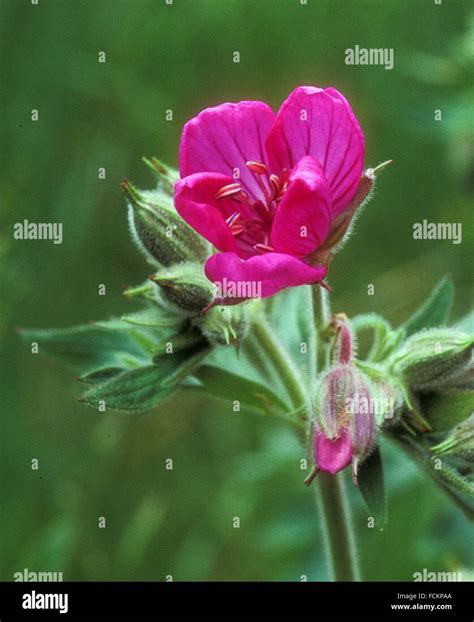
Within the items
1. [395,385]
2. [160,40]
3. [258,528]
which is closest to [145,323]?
[395,385]

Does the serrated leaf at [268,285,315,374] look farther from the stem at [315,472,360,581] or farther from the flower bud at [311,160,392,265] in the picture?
the flower bud at [311,160,392,265]

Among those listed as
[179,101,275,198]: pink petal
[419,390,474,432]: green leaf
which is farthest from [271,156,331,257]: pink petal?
[419,390,474,432]: green leaf

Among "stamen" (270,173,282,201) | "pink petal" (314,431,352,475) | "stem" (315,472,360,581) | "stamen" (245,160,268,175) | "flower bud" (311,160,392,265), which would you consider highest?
"stamen" (245,160,268,175)

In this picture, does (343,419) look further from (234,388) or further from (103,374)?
(103,374)

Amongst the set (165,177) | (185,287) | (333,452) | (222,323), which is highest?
(165,177)

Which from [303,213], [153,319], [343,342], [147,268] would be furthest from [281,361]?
[147,268]

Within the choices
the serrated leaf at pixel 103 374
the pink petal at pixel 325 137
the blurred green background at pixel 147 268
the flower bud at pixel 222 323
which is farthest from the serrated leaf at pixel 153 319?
the blurred green background at pixel 147 268

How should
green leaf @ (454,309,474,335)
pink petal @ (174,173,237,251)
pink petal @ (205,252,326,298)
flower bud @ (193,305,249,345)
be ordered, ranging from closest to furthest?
pink petal @ (205,252,326,298) < pink petal @ (174,173,237,251) < flower bud @ (193,305,249,345) < green leaf @ (454,309,474,335)

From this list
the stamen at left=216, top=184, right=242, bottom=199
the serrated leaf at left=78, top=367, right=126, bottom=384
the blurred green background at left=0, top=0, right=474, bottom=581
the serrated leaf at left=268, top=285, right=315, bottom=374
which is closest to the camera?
the stamen at left=216, top=184, right=242, bottom=199
